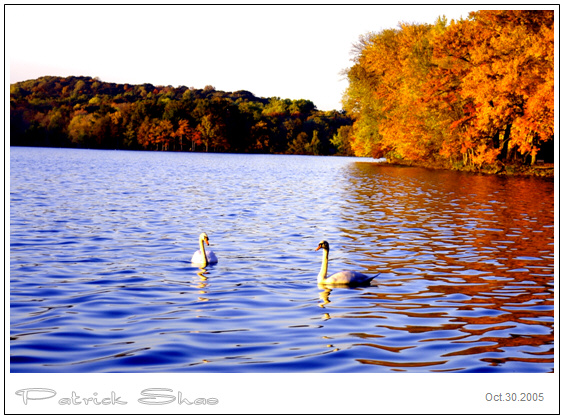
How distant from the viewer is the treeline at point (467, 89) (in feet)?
135

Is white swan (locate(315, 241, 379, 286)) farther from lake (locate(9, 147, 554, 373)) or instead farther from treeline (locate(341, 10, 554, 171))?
treeline (locate(341, 10, 554, 171))

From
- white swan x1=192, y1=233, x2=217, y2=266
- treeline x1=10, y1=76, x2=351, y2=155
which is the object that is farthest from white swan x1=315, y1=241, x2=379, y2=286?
treeline x1=10, y1=76, x2=351, y2=155

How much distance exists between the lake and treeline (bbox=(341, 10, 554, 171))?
18993mm

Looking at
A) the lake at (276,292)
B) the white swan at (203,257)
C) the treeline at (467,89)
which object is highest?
the treeline at (467,89)

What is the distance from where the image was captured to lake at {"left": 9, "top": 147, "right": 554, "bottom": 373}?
779 cm

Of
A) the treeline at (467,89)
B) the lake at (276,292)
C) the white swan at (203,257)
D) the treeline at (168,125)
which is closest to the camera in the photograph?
the lake at (276,292)

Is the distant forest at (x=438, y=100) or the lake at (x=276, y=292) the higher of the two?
the distant forest at (x=438, y=100)

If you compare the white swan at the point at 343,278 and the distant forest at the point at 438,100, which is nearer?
the white swan at the point at 343,278

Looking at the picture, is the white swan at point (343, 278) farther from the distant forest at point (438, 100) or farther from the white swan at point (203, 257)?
the distant forest at point (438, 100)

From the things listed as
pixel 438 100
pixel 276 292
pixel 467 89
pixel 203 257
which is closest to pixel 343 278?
pixel 276 292

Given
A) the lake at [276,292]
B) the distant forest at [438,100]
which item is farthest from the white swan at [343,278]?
the distant forest at [438,100]

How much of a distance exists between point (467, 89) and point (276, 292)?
3777 centimetres

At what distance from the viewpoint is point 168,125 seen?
138875mm

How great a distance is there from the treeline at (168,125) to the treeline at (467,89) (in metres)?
63.9
